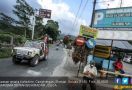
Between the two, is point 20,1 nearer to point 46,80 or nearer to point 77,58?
point 77,58

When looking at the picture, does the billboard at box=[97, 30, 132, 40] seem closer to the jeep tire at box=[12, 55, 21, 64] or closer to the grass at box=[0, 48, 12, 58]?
the jeep tire at box=[12, 55, 21, 64]

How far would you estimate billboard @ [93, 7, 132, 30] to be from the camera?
60.1 feet

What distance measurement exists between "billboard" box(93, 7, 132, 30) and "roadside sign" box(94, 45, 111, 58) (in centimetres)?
188

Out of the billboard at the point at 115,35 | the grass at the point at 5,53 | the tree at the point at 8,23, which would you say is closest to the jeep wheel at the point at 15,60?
the grass at the point at 5,53

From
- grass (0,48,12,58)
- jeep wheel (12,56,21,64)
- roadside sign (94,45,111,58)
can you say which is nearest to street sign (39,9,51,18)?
grass (0,48,12,58)

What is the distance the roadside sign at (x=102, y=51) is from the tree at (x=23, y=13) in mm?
58727

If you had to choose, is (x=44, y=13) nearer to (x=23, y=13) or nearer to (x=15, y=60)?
(x=23, y=13)

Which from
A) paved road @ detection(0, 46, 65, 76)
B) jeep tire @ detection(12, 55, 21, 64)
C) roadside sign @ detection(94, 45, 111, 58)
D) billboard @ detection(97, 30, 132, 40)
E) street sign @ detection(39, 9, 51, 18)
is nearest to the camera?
paved road @ detection(0, 46, 65, 76)

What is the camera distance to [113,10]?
19.4 m

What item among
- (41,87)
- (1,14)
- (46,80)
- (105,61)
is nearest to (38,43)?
(105,61)

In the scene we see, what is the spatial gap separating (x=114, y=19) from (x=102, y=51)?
322 centimetres

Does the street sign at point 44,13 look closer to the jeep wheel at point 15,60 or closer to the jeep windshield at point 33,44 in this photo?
the jeep windshield at point 33,44

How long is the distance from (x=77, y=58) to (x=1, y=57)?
239 inches

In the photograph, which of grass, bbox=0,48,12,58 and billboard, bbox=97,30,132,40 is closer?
billboard, bbox=97,30,132,40
